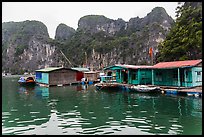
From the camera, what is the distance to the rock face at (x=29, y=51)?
12658cm

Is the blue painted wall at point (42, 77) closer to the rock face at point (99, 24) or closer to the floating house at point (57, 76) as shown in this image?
the floating house at point (57, 76)

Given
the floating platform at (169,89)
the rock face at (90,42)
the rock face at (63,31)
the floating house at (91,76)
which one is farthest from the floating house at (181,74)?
the rock face at (63,31)

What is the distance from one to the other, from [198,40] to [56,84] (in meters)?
22.1

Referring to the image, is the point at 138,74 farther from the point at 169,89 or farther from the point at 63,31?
the point at 63,31

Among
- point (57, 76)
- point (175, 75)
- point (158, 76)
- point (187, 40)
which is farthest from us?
point (57, 76)

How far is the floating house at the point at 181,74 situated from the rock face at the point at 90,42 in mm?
56295

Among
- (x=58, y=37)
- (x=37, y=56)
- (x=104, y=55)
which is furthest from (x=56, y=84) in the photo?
(x=58, y=37)

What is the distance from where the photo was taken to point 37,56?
134 meters

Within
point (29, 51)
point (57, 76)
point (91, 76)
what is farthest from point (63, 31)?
point (57, 76)

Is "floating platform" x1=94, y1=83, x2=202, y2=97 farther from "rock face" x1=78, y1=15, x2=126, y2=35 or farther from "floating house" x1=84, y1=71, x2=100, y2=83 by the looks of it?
"rock face" x1=78, y1=15, x2=126, y2=35

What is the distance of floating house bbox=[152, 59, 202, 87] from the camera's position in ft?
64.4

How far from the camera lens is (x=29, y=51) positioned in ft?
449

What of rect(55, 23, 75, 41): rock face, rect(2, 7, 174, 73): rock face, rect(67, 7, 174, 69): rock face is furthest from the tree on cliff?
rect(55, 23, 75, 41): rock face

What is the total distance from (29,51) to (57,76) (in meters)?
112
